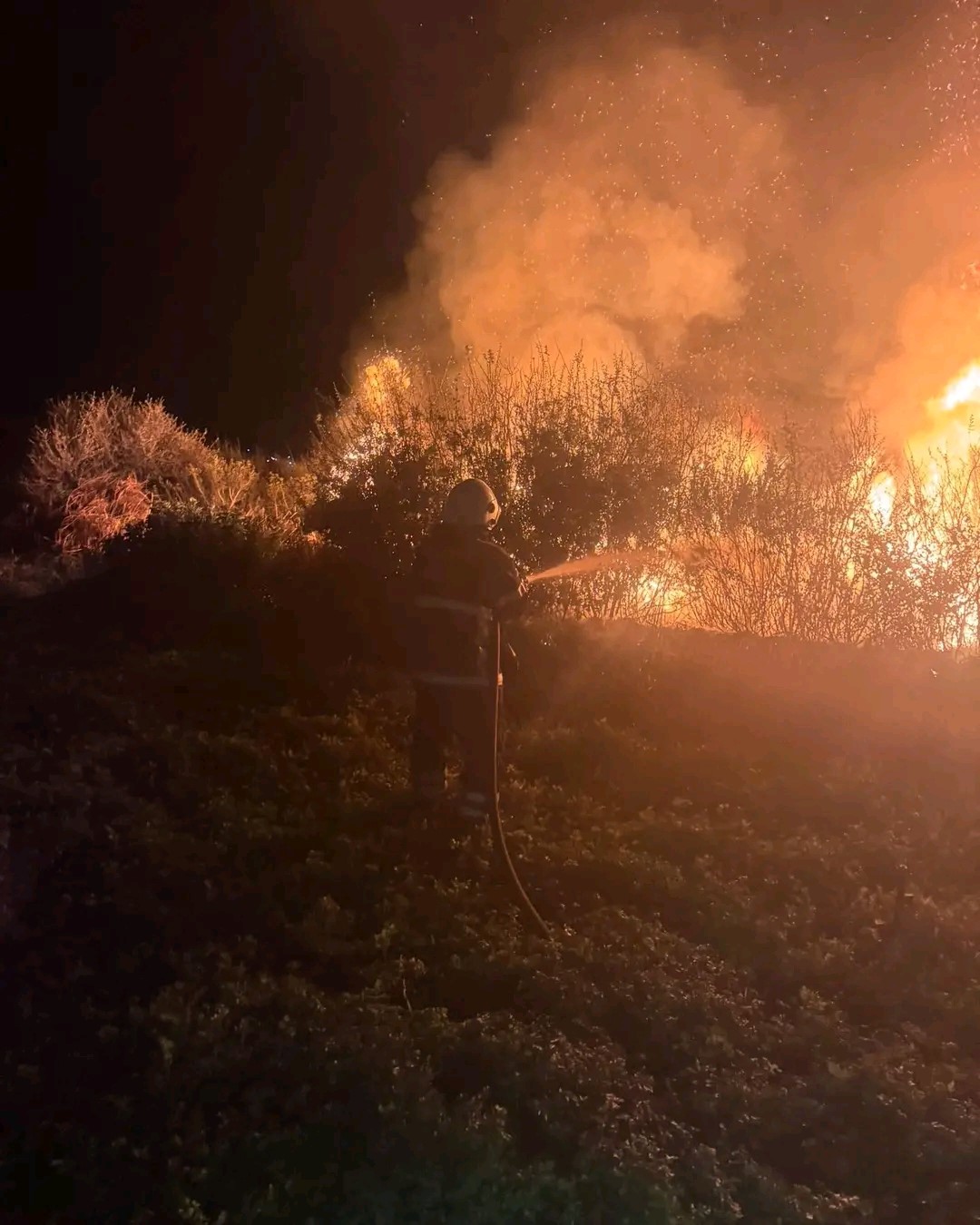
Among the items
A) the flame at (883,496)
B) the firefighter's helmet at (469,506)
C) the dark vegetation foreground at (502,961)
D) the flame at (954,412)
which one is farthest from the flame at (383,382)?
the flame at (954,412)

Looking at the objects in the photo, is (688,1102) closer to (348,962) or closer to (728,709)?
(348,962)

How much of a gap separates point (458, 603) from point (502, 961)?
197 centimetres

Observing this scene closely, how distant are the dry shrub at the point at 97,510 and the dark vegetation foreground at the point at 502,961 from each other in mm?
10444

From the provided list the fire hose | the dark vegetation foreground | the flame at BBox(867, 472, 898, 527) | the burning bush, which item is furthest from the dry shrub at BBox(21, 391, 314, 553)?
the fire hose

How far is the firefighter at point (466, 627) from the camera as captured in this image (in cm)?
552

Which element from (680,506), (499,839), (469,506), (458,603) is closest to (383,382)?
(680,506)

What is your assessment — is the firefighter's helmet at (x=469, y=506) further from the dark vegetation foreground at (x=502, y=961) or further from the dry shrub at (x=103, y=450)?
the dry shrub at (x=103, y=450)

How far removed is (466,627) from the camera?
555 cm

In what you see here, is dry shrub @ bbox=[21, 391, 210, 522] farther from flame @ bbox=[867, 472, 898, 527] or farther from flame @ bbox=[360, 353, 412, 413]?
flame @ bbox=[867, 472, 898, 527]

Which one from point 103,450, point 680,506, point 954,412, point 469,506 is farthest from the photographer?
point 103,450

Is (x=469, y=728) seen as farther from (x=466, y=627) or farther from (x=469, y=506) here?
(x=469, y=506)

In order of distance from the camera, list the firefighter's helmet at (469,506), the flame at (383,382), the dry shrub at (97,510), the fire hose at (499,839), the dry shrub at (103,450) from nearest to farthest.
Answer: the fire hose at (499,839)
the firefighter's helmet at (469,506)
the flame at (383,382)
the dry shrub at (97,510)
the dry shrub at (103,450)

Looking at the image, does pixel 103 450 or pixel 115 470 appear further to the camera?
pixel 115 470

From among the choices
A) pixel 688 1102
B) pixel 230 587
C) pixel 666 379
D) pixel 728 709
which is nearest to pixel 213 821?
pixel 688 1102
